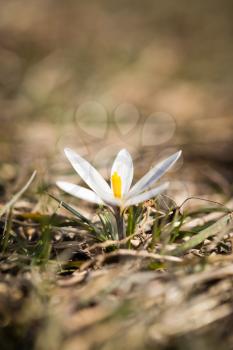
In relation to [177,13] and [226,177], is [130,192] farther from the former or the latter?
[177,13]

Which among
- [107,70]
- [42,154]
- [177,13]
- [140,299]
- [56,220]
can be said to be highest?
[177,13]

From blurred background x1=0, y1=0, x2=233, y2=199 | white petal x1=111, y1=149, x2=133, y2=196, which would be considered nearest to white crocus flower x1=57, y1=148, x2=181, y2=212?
white petal x1=111, y1=149, x2=133, y2=196

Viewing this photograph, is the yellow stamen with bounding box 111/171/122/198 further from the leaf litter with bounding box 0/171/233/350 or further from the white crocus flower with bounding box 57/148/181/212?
the leaf litter with bounding box 0/171/233/350

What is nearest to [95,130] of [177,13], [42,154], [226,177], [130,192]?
[42,154]

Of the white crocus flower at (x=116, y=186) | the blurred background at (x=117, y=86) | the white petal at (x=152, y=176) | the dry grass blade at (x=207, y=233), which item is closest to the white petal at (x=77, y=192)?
the white crocus flower at (x=116, y=186)

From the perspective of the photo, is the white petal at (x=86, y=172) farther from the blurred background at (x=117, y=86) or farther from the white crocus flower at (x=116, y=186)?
the blurred background at (x=117, y=86)

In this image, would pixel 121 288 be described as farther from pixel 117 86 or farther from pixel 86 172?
pixel 117 86
